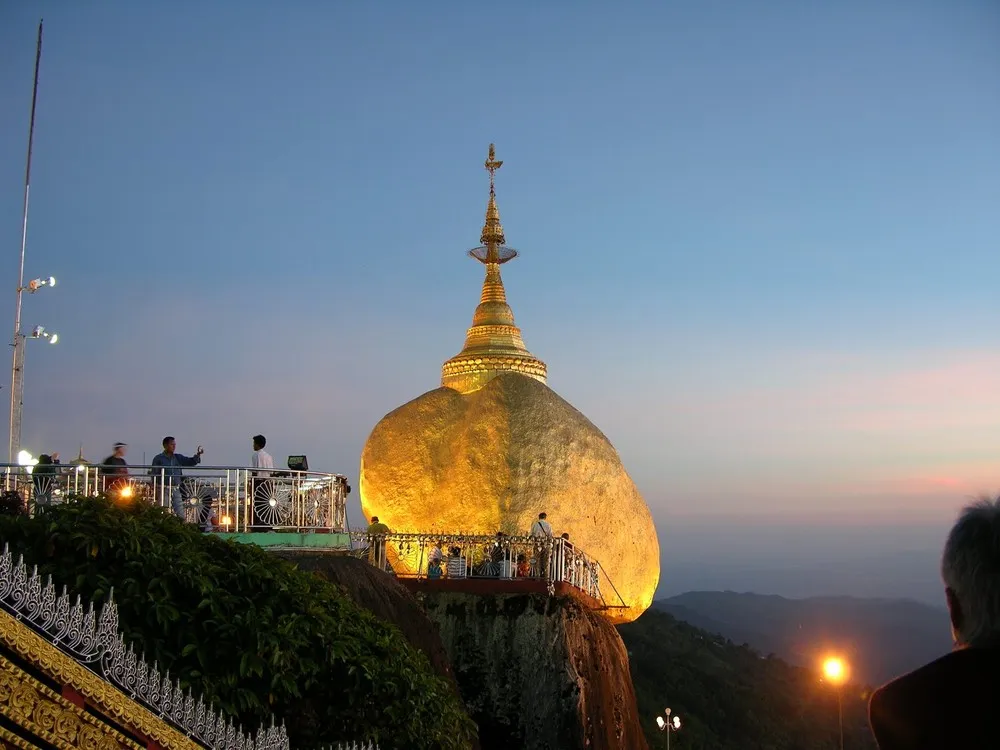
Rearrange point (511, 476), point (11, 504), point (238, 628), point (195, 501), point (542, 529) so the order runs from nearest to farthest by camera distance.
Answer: point (238, 628) < point (11, 504) < point (195, 501) < point (542, 529) < point (511, 476)

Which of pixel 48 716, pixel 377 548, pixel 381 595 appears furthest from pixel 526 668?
pixel 48 716

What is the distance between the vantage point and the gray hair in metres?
3.40

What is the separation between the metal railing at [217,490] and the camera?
12547 mm

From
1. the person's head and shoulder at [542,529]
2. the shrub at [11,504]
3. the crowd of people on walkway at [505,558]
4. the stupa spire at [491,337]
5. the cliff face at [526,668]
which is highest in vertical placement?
the stupa spire at [491,337]

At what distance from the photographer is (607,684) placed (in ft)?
62.4

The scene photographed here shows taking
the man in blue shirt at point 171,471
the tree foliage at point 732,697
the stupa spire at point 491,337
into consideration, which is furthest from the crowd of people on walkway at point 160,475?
the tree foliage at point 732,697

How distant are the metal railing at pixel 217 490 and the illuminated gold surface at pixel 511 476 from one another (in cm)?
866

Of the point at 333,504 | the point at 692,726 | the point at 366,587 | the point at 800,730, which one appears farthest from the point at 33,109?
the point at 800,730

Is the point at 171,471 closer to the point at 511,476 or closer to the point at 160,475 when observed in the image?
the point at 160,475

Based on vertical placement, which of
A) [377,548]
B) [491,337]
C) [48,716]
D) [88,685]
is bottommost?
[48,716]

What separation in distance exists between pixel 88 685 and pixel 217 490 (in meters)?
7.37

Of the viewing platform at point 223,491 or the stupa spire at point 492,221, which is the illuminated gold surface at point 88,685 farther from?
the stupa spire at point 492,221

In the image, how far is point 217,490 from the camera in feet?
45.3

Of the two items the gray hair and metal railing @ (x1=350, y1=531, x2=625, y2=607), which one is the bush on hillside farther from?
metal railing @ (x1=350, y1=531, x2=625, y2=607)
